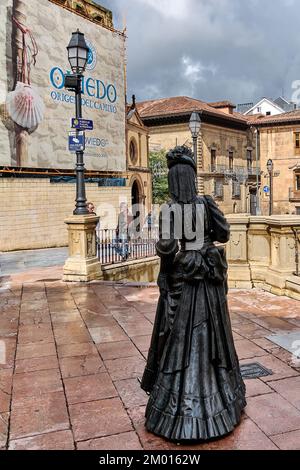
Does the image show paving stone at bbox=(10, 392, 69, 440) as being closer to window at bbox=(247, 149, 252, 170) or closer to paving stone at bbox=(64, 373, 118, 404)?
paving stone at bbox=(64, 373, 118, 404)

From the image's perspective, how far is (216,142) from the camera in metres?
39.5

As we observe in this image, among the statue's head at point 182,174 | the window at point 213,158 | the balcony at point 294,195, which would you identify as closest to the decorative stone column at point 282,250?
the statue's head at point 182,174

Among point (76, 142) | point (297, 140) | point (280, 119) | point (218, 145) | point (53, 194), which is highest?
point (280, 119)

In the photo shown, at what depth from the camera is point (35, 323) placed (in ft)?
22.7

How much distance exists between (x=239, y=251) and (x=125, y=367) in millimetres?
4588

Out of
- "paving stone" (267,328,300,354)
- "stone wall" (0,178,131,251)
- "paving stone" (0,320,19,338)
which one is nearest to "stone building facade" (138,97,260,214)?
"stone wall" (0,178,131,251)

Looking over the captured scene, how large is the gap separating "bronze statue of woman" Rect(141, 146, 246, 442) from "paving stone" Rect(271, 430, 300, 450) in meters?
0.35

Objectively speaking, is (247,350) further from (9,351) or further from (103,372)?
(9,351)

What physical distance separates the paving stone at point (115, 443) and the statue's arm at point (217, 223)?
5.51ft

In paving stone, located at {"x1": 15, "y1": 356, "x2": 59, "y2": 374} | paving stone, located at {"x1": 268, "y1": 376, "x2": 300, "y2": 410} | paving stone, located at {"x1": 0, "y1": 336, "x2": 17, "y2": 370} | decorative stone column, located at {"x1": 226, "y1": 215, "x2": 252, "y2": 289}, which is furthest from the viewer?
decorative stone column, located at {"x1": 226, "y1": 215, "x2": 252, "y2": 289}

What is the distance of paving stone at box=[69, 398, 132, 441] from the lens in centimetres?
360

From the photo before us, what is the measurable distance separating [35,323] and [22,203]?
12.3m

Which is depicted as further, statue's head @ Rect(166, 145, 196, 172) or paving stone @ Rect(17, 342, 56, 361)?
paving stone @ Rect(17, 342, 56, 361)

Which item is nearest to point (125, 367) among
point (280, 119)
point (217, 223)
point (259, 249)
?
point (217, 223)
